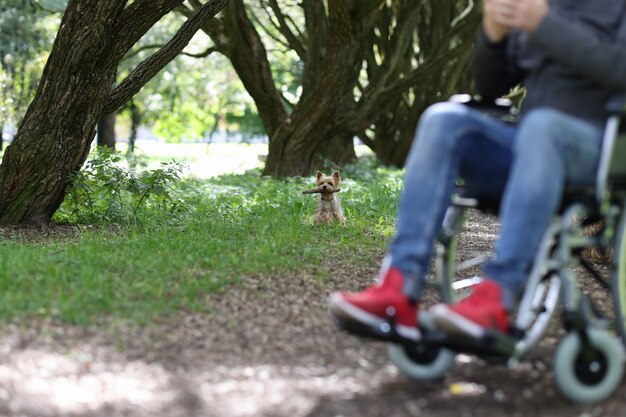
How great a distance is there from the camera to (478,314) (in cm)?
284

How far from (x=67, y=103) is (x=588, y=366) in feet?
16.5

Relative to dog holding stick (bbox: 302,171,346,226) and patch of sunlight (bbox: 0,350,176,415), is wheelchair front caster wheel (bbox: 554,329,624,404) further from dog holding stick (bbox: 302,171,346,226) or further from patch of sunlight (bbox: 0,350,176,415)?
dog holding stick (bbox: 302,171,346,226)

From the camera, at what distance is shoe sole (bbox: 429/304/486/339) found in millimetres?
2787

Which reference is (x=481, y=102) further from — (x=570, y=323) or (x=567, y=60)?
(x=570, y=323)

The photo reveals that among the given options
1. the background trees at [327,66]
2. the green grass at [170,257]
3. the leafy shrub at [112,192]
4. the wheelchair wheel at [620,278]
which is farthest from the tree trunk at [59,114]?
the background trees at [327,66]

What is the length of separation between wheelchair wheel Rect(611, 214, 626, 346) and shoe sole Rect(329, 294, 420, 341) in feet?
2.50

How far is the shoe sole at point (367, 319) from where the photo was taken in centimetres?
292

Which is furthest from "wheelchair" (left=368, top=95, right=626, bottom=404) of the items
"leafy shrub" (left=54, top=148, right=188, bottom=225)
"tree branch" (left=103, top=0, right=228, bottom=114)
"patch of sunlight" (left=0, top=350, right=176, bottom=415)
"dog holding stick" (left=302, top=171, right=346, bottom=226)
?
"tree branch" (left=103, top=0, right=228, bottom=114)

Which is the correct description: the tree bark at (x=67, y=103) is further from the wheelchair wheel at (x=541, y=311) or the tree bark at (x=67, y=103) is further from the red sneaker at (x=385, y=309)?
the wheelchair wheel at (x=541, y=311)

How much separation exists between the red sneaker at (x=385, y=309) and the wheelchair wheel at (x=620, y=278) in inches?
29.5

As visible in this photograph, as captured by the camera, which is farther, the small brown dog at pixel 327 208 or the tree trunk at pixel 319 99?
the tree trunk at pixel 319 99

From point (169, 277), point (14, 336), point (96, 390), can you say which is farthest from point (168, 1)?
point (96, 390)

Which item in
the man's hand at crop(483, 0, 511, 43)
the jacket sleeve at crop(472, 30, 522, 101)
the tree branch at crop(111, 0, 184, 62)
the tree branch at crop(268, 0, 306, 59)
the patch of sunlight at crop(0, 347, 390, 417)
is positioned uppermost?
the tree branch at crop(268, 0, 306, 59)

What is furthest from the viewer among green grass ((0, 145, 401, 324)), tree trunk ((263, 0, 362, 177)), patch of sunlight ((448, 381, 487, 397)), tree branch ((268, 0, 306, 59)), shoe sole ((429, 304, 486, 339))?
tree branch ((268, 0, 306, 59))
